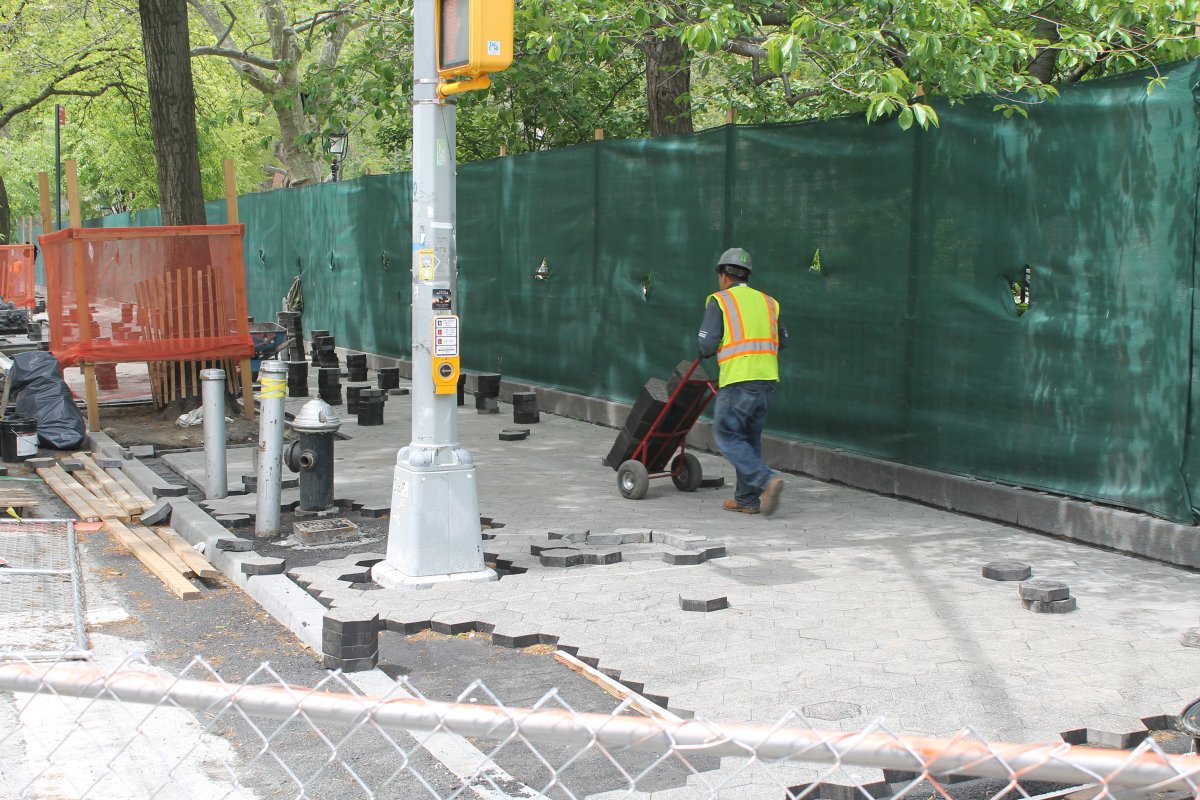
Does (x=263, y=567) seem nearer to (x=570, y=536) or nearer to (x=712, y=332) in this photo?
(x=570, y=536)

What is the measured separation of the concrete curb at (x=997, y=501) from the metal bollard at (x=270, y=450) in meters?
4.12

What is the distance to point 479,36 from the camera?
6.54 meters

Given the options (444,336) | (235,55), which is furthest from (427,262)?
(235,55)

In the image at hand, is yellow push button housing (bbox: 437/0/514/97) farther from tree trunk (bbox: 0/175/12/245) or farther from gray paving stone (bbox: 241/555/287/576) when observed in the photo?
tree trunk (bbox: 0/175/12/245)

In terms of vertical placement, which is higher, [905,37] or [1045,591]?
[905,37]

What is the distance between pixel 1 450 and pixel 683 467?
596 centimetres

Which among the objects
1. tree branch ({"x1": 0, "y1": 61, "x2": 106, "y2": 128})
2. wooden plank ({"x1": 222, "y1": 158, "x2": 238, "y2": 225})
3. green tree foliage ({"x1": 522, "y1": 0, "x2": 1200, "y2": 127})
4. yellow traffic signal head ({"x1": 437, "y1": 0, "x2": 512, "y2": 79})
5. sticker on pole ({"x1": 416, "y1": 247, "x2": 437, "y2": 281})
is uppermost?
tree branch ({"x1": 0, "y1": 61, "x2": 106, "y2": 128})

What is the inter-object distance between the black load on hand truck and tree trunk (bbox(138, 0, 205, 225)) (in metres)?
6.52

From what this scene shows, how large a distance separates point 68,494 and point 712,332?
193 inches

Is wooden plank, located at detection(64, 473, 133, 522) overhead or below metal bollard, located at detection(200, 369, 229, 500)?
below

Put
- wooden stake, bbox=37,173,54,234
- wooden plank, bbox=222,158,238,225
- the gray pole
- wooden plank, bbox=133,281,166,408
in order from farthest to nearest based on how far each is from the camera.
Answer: wooden stake, bbox=37,173,54,234
wooden plank, bbox=222,158,238,225
wooden plank, bbox=133,281,166,408
the gray pole

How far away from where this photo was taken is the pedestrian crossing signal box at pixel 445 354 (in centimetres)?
720

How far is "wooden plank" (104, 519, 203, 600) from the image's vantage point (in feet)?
24.0

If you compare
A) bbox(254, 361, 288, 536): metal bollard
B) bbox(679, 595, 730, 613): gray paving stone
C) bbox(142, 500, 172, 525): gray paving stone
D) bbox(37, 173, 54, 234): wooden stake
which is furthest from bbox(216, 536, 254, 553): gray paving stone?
bbox(37, 173, 54, 234): wooden stake
